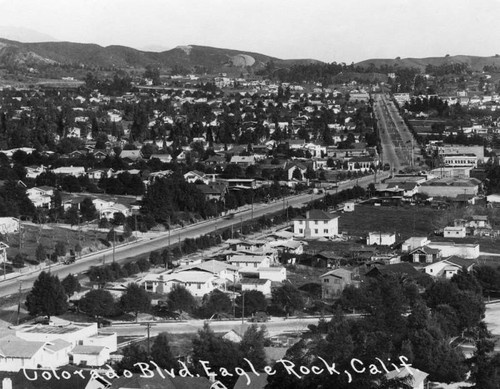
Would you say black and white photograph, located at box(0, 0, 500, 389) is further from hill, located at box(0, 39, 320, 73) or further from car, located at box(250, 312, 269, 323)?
hill, located at box(0, 39, 320, 73)

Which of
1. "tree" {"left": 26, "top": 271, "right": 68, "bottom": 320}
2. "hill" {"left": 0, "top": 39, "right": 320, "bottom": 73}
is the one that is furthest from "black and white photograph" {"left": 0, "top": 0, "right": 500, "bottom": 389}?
"hill" {"left": 0, "top": 39, "right": 320, "bottom": 73}

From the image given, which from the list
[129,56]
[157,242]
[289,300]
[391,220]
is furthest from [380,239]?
[129,56]

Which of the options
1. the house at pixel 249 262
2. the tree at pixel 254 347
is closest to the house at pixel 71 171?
the house at pixel 249 262

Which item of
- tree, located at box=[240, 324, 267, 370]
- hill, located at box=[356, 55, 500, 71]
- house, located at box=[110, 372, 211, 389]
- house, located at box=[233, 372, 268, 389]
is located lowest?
tree, located at box=[240, 324, 267, 370]

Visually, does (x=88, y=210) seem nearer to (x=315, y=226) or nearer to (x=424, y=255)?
(x=315, y=226)

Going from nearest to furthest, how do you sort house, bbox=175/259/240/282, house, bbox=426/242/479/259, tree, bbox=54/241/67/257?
1. house, bbox=175/259/240/282
2. tree, bbox=54/241/67/257
3. house, bbox=426/242/479/259

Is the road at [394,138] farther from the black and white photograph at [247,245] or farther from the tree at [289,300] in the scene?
the tree at [289,300]
